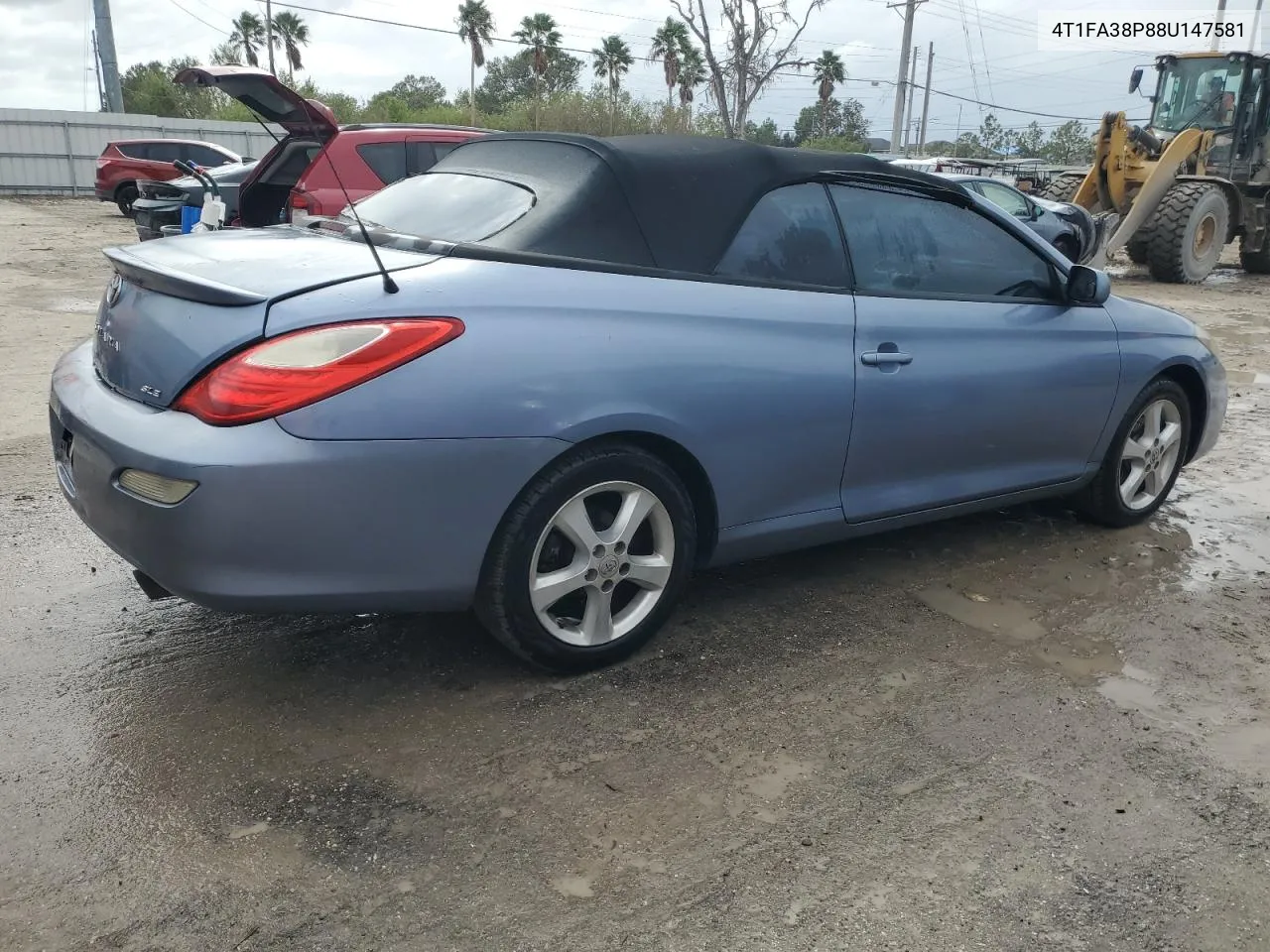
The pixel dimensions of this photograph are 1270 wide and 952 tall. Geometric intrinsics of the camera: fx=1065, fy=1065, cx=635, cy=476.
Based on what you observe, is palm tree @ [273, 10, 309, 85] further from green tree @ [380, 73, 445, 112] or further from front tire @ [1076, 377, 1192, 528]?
front tire @ [1076, 377, 1192, 528]

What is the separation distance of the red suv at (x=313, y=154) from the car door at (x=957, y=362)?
2964 mm

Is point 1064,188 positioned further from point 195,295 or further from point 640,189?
point 195,295

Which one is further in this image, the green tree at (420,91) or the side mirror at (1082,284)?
the green tree at (420,91)

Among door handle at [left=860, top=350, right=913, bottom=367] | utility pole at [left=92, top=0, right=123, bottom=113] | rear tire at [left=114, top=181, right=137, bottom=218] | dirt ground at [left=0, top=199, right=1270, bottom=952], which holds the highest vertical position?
utility pole at [left=92, top=0, right=123, bottom=113]

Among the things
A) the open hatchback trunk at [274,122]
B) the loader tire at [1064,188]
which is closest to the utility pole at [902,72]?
the loader tire at [1064,188]

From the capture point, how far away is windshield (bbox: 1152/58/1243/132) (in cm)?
1527

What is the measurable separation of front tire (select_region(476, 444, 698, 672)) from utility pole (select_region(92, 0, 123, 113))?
25.8 m

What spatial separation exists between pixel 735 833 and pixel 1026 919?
627 millimetres

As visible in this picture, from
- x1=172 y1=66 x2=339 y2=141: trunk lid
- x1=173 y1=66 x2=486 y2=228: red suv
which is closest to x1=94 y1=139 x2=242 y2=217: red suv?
x1=173 y1=66 x2=486 y2=228: red suv

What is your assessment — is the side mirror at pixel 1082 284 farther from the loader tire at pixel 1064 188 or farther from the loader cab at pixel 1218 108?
the loader tire at pixel 1064 188

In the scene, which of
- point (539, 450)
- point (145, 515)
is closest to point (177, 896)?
point (145, 515)

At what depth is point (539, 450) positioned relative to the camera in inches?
108

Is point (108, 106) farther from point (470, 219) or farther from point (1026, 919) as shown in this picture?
point (1026, 919)

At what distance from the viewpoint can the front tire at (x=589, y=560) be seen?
9.23 ft
